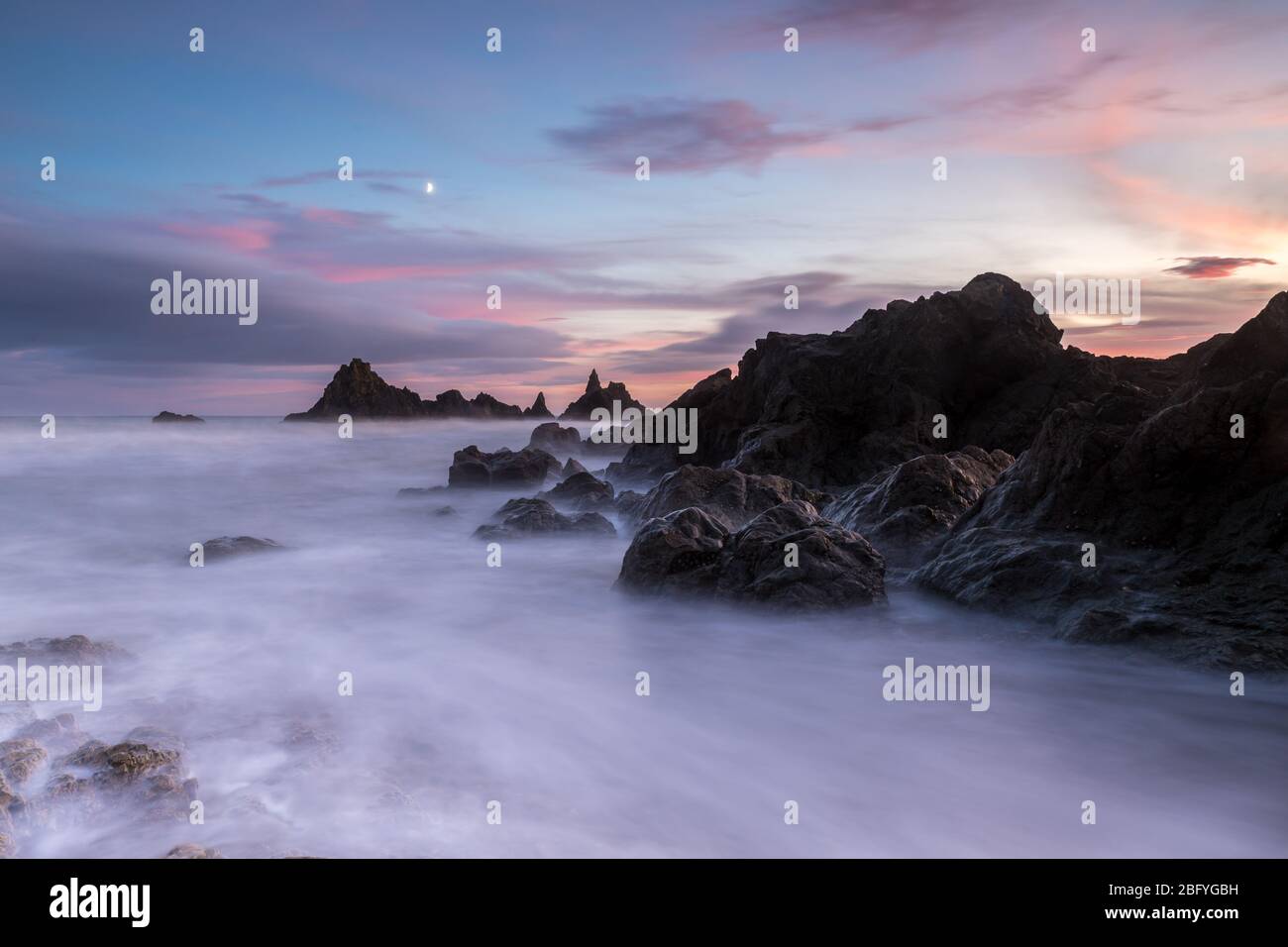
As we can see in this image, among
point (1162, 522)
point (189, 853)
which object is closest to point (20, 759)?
point (189, 853)

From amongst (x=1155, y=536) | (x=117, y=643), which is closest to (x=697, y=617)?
(x=1155, y=536)


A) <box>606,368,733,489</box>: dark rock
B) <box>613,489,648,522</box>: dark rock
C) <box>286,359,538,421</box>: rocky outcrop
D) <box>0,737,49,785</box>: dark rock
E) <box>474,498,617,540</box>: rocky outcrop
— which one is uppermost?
<box>286,359,538,421</box>: rocky outcrop

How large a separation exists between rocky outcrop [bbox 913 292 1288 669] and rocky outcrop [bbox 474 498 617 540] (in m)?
7.15

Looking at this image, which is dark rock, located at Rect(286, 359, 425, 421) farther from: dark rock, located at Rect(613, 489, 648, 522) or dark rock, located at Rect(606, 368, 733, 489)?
dark rock, located at Rect(613, 489, 648, 522)

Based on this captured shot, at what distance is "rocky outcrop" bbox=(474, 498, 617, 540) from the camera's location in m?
16.0

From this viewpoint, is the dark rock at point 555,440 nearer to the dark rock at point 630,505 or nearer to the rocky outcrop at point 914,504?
the dark rock at point 630,505

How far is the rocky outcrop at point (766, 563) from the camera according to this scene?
9.83 meters

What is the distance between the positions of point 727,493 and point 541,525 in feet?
13.9

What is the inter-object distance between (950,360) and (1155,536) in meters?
11.3

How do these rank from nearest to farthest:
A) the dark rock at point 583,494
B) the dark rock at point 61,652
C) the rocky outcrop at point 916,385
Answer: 1. the dark rock at point 61,652
2. the rocky outcrop at point 916,385
3. the dark rock at point 583,494

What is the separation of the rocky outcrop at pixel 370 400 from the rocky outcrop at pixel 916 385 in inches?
2239

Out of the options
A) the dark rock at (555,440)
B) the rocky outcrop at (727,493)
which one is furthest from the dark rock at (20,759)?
the dark rock at (555,440)

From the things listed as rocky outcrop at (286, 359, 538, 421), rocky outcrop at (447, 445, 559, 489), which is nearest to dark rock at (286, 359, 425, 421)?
rocky outcrop at (286, 359, 538, 421)

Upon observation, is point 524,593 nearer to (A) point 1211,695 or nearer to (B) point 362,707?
(B) point 362,707
